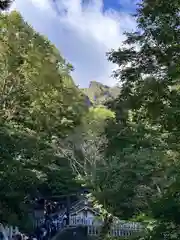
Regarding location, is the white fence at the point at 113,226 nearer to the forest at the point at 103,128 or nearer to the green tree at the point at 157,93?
the forest at the point at 103,128

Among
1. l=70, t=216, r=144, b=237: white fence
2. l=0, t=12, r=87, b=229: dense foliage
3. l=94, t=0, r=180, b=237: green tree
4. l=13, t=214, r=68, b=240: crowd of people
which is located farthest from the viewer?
l=70, t=216, r=144, b=237: white fence

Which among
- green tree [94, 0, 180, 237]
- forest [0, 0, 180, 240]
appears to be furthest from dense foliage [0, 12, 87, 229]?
green tree [94, 0, 180, 237]

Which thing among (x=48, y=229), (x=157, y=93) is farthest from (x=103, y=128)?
(x=157, y=93)

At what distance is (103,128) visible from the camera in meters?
19.3

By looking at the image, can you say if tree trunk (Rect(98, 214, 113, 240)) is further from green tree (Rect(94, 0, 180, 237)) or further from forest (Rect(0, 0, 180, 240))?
green tree (Rect(94, 0, 180, 237))

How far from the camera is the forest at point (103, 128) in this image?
298 inches

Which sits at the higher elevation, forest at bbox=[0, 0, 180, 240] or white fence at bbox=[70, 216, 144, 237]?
forest at bbox=[0, 0, 180, 240]

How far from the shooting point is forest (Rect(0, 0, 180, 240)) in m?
7.57

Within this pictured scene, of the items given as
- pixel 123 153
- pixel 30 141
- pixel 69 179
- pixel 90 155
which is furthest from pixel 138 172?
pixel 69 179

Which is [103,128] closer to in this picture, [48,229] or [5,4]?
[48,229]

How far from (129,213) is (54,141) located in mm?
7035

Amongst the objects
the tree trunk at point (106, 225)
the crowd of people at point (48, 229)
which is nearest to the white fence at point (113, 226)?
the crowd of people at point (48, 229)

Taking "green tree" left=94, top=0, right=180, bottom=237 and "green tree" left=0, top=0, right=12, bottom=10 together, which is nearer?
"green tree" left=94, top=0, right=180, bottom=237

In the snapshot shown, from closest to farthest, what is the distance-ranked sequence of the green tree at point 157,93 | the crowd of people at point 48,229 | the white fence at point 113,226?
1. the green tree at point 157,93
2. the crowd of people at point 48,229
3. the white fence at point 113,226
